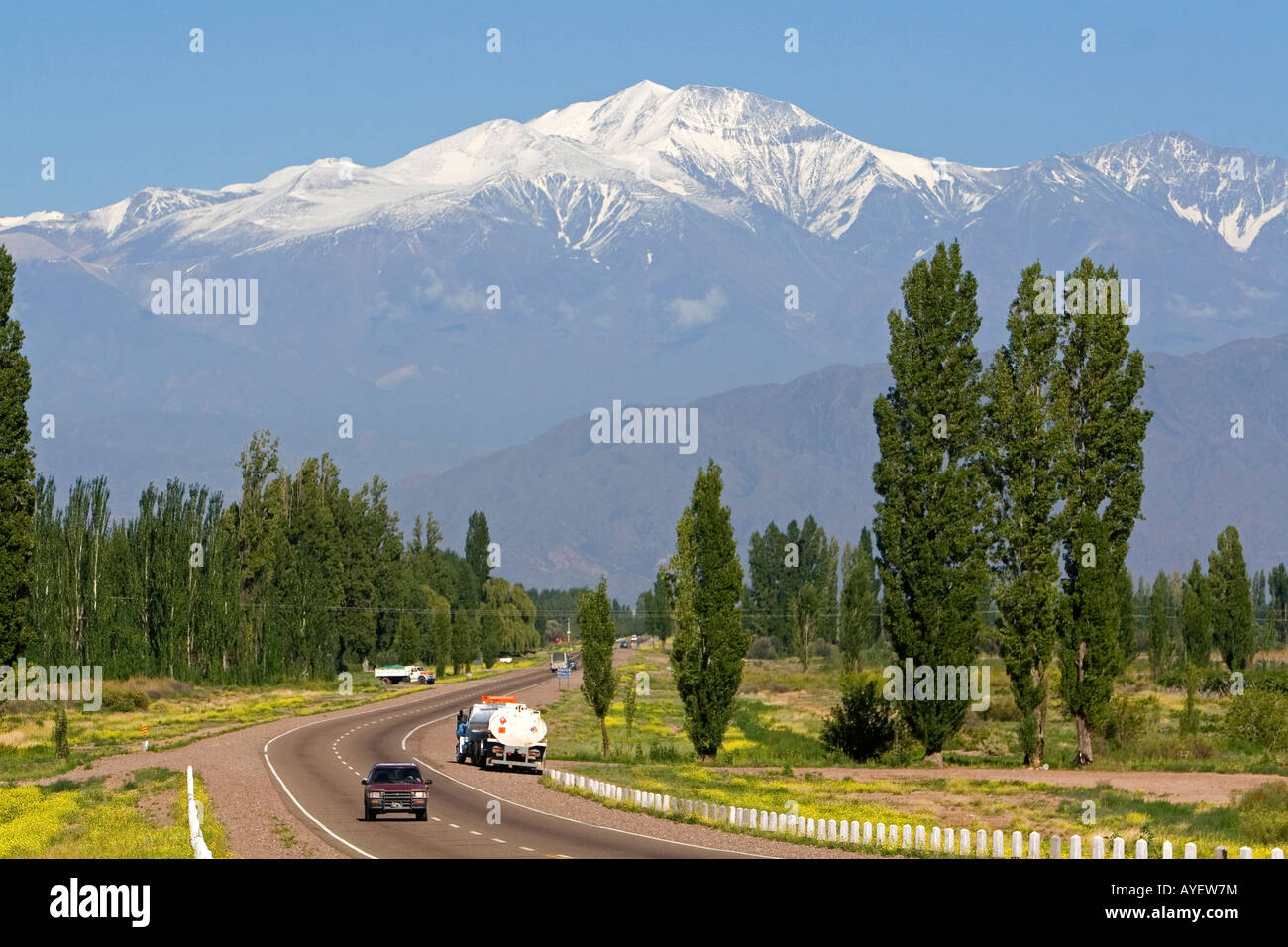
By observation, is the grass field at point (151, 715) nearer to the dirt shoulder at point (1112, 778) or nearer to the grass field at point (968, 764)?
the grass field at point (968, 764)

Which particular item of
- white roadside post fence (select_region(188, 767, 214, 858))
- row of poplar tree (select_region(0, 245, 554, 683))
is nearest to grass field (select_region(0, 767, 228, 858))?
white roadside post fence (select_region(188, 767, 214, 858))

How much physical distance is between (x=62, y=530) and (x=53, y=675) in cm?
1296

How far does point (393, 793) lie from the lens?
40812 mm

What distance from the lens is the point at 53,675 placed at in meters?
99.4

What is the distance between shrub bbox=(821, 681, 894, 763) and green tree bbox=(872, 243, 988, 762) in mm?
2208

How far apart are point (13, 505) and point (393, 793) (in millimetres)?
31446

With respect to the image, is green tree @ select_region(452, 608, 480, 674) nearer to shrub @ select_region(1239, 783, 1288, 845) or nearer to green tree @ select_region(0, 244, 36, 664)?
green tree @ select_region(0, 244, 36, 664)

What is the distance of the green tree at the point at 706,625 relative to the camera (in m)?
62.2

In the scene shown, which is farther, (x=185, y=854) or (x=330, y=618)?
(x=330, y=618)

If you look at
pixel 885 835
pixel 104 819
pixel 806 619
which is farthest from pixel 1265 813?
pixel 806 619

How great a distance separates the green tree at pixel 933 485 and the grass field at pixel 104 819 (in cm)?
2690

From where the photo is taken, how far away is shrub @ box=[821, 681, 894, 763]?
63281mm
